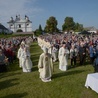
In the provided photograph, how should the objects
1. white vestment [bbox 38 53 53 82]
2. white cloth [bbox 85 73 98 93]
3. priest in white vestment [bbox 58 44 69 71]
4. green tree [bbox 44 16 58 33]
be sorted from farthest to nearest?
green tree [bbox 44 16 58 33] < priest in white vestment [bbox 58 44 69 71] < white vestment [bbox 38 53 53 82] < white cloth [bbox 85 73 98 93]

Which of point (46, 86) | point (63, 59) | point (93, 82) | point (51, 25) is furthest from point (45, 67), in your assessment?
point (51, 25)

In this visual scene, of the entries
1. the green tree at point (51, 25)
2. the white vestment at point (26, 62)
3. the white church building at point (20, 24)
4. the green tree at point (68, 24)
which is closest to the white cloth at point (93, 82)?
the white vestment at point (26, 62)

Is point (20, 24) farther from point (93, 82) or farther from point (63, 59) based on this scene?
point (93, 82)

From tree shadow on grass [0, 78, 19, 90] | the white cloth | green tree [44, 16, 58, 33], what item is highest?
green tree [44, 16, 58, 33]

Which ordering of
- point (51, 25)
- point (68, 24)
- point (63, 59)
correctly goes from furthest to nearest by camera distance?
1. point (68, 24)
2. point (51, 25)
3. point (63, 59)

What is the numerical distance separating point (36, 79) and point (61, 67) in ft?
8.65

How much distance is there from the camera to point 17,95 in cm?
909

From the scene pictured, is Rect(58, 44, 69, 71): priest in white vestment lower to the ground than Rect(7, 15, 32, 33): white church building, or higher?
lower

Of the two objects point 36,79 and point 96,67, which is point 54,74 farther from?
point 96,67

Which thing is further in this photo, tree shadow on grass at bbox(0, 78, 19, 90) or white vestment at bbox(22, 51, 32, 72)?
white vestment at bbox(22, 51, 32, 72)

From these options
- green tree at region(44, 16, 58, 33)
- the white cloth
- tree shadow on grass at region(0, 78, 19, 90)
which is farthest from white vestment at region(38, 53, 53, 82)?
green tree at region(44, 16, 58, 33)

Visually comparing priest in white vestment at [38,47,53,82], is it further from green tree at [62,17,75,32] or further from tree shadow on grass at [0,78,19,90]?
green tree at [62,17,75,32]

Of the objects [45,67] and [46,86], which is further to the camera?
[45,67]

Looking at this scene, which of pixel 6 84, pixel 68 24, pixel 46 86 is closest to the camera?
pixel 46 86
